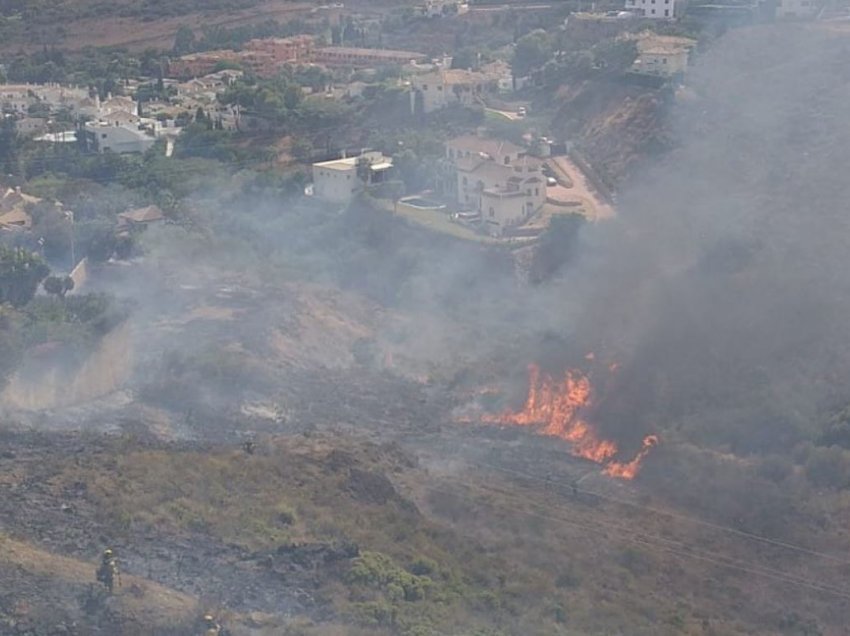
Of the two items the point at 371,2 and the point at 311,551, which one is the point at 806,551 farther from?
the point at 371,2

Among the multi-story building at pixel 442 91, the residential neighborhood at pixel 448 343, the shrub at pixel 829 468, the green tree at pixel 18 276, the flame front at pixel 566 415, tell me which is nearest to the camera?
the residential neighborhood at pixel 448 343

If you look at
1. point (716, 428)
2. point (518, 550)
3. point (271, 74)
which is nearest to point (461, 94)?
point (271, 74)

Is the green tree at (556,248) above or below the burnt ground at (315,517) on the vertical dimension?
above

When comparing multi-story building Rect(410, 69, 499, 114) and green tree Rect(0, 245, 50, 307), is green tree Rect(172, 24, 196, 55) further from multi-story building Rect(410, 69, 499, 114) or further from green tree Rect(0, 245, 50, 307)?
green tree Rect(0, 245, 50, 307)

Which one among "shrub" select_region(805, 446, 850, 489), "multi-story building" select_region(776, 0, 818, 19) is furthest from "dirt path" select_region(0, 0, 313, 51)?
"shrub" select_region(805, 446, 850, 489)

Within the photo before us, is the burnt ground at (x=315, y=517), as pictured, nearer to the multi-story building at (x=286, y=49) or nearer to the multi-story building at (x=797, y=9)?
the multi-story building at (x=797, y=9)

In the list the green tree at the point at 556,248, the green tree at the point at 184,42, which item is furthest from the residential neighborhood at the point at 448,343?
the green tree at the point at 184,42
